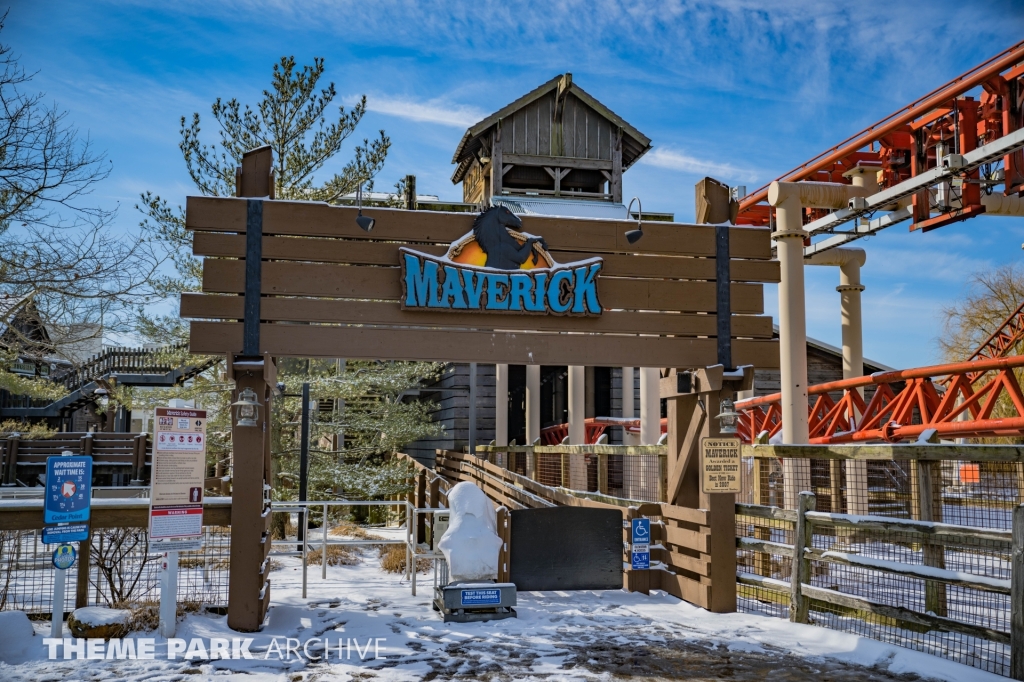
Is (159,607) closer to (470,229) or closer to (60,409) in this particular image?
(470,229)

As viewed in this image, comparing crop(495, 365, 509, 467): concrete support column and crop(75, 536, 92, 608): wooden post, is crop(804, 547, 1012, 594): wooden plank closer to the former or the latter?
crop(75, 536, 92, 608): wooden post

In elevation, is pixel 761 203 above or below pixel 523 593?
above

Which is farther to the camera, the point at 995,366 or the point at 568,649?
the point at 995,366

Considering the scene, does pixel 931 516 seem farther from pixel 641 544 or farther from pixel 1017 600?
pixel 641 544

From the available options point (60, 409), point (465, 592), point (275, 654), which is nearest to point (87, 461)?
point (275, 654)

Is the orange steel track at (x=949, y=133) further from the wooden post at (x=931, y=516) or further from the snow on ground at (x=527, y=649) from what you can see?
the snow on ground at (x=527, y=649)

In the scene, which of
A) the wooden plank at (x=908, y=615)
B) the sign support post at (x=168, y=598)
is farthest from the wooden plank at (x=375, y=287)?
the wooden plank at (x=908, y=615)

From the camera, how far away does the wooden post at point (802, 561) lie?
28.3ft

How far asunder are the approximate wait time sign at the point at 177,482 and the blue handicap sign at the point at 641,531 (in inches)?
210

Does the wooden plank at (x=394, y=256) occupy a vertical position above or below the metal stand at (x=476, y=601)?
above

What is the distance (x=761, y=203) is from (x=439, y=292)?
11450mm

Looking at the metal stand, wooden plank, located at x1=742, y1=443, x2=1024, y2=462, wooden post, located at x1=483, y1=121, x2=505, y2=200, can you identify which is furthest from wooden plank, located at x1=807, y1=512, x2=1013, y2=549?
wooden post, located at x1=483, y1=121, x2=505, y2=200

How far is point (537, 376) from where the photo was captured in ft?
82.6

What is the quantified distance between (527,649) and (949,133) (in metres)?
11.6
